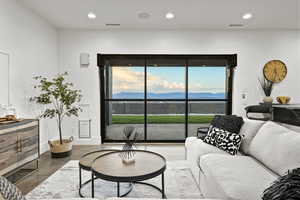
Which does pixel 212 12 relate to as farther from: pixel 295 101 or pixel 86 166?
pixel 86 166

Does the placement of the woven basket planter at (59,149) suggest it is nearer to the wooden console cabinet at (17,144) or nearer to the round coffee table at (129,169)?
the wooden console cabinet at (17,144)

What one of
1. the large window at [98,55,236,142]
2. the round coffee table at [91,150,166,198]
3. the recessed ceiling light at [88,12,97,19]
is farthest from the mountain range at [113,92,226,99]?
the round coffee table at [91,150,166,198]

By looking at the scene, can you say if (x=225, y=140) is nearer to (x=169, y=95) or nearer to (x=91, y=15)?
(x=169, y=95)

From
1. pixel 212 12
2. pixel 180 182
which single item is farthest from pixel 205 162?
pixel 212 12

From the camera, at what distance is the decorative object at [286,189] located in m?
0.92

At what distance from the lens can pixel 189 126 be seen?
4676mm

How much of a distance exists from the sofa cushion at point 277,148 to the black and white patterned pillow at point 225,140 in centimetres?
20

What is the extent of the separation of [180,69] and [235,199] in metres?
3.55

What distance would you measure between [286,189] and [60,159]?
357 cm

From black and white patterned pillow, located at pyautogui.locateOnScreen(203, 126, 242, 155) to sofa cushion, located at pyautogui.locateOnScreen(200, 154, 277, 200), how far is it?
263 mm

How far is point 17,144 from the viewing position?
2.44 m

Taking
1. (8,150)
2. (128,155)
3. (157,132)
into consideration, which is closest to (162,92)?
(157,132)

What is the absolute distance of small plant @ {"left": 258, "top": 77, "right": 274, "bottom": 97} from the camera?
170 inches

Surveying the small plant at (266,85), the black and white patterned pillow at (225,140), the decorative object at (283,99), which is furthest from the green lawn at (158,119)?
the black and white patterned pillow at (225,140)
